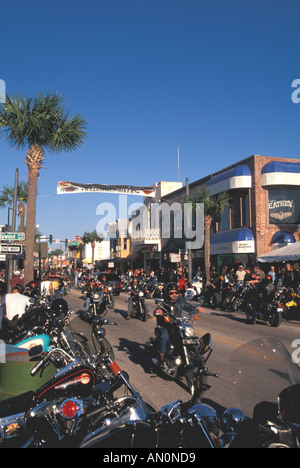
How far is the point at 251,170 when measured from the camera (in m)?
27.1

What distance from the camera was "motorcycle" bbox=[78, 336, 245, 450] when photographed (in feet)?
7.97

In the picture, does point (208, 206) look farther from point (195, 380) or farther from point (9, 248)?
point (195, 380)

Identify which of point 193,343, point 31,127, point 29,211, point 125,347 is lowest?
point 125,347

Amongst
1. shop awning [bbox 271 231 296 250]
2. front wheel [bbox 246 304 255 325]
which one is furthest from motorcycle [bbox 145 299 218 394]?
shop awning [bbox 271 231 296 250]

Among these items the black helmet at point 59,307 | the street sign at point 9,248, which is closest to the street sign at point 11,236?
the street sign at point 9,248

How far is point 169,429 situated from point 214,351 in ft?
21.4

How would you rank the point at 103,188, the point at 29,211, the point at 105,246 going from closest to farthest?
the point at 29,211 → the point at 103,188 → the point at 105,246

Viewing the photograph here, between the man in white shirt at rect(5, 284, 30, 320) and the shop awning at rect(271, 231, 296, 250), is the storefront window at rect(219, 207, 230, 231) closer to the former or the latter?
the shop awning at rect(271, 231, 296, 250)

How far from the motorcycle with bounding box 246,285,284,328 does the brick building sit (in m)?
13.2

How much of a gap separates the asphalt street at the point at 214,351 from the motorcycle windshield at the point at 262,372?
0.01 meters

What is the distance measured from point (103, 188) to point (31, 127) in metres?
14.5

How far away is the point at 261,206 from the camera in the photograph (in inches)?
1044
